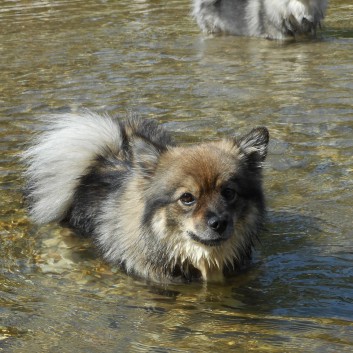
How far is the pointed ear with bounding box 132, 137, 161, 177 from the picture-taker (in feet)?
16.3

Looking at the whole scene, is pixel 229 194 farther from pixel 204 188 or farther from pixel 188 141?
pixel 188 141

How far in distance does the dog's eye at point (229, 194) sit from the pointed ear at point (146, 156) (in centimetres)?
51

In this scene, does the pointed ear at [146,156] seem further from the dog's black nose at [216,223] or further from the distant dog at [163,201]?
the dog's black nose at [216,223]

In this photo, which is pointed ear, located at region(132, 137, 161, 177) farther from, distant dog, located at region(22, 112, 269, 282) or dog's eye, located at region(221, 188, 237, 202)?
dog's eye, located at region(221, 188, 237, 202)

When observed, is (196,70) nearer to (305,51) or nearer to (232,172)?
(305,51)

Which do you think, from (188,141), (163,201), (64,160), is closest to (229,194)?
(163,201)

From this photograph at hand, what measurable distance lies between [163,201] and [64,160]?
135cm

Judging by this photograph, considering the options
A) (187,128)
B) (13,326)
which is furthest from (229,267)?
(187,128)

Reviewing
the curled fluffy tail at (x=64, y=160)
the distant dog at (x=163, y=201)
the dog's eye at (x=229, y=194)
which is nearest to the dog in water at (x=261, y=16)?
the curled fluffy tail at (x=64, y=160)

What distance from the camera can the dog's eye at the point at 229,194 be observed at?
4660 mm

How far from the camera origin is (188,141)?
7262mm

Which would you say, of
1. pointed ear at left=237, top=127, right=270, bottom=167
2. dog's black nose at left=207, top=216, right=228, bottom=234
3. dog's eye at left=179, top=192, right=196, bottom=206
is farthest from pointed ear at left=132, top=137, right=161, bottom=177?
dog's black nose at left=207, top=216, right=228, bottom=234

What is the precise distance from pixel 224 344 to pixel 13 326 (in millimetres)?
1107

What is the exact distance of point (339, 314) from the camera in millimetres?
4402
